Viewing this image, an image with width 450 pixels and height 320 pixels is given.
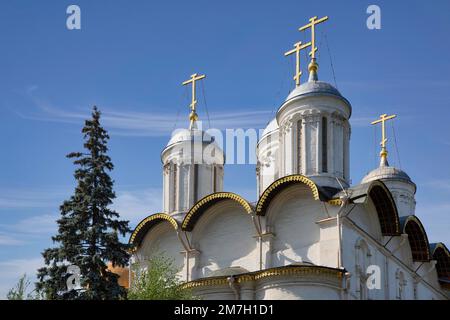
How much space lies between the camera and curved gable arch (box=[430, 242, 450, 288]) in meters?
27.3

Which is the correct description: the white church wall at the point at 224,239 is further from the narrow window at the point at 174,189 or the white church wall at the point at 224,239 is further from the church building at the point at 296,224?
the narrow window at the point at 174,189

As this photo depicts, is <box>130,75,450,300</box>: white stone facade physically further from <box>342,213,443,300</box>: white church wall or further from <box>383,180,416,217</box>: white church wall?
<box>383,180,416,217</box>: white church wall

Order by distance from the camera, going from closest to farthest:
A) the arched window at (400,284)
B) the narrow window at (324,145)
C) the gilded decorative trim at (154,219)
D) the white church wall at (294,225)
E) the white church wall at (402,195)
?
the white church wall at (294,225)
the narrow window at (324,145)
the arched window at (400,284)
the gilded decorative trim at (154,219)
the white church wall at (402,195)

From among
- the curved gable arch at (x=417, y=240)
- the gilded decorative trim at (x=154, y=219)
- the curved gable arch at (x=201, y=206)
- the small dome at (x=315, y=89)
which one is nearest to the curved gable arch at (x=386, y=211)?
the curved gable arch at (x=417, y=240)

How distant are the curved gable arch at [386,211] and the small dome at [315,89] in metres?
3.13

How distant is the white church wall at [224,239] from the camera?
72.9 ft

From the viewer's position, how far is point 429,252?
25.3m

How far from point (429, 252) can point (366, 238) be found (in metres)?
4.80

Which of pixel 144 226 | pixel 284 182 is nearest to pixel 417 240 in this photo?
pixel 284 182

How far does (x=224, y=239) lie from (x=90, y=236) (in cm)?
693

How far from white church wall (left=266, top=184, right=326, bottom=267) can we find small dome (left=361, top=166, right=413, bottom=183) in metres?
9.97

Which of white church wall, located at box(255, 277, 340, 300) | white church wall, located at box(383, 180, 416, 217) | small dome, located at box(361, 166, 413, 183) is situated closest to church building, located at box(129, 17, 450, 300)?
white church wall, located at box(255, 277, 340, 300)

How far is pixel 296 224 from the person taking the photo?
2142cm
